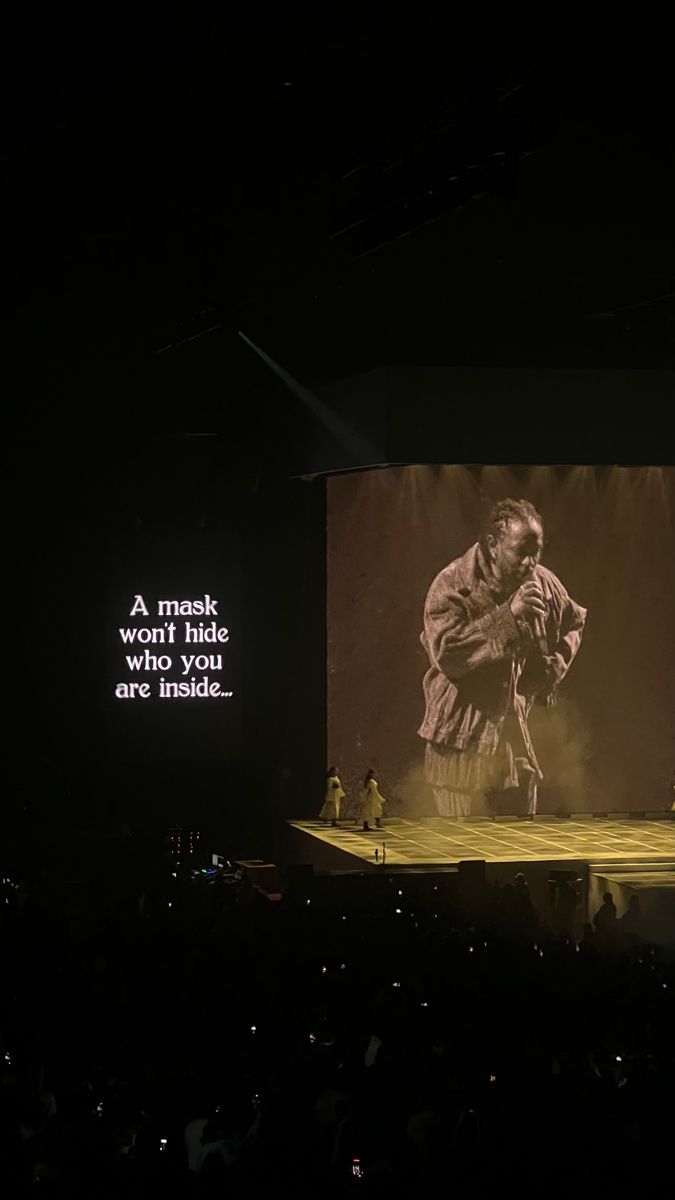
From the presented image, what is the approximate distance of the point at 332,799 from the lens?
20.9 m

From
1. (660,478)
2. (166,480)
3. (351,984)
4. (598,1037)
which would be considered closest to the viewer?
(598,1037)

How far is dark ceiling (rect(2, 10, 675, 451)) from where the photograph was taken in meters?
11.3

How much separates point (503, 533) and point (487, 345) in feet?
11.2

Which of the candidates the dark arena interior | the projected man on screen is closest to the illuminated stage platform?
the dark arena interior

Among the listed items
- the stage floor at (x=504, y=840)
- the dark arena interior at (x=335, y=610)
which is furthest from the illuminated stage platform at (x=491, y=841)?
the dark arena interior at (x=335, y=610)

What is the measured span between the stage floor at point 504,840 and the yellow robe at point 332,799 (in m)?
0.17

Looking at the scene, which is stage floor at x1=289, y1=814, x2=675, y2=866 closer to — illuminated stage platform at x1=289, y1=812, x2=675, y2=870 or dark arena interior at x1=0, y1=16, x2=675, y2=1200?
illuminated stage platform at x1=289, y1=812, x2=675, y2=870

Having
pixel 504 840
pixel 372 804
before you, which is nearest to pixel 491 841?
pixel 504 840

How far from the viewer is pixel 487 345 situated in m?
19.3

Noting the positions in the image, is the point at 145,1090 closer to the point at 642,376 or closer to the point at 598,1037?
the point at 598,1037

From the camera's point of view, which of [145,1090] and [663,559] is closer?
[145,1090]

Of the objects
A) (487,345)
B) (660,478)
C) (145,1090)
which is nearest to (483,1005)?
(145,1090)

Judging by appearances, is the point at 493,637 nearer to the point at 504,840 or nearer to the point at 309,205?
the point at 504,840

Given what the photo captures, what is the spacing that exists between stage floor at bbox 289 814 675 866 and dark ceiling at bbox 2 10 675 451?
17.6ft
